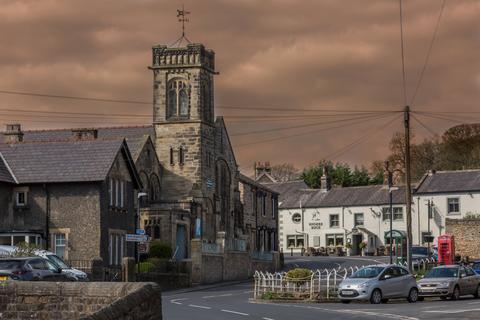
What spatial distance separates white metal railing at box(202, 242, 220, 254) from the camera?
2325 inches

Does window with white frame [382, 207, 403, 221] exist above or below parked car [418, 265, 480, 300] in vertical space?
above

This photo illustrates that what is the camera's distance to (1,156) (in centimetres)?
5666

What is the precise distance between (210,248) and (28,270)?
2540 cm

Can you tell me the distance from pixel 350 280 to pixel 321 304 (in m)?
1.48

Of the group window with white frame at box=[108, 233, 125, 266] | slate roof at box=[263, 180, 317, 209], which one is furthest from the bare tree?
window with white frame at box=[108, 233, 125, 266]

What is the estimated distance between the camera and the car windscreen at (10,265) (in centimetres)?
3550

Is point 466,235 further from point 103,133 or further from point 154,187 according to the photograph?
point 103,133

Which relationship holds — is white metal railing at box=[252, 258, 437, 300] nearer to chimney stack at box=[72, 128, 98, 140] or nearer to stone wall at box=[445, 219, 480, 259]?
chimney stack at box=[72, 128, 98, 140]

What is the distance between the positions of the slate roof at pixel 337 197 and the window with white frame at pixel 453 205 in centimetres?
558

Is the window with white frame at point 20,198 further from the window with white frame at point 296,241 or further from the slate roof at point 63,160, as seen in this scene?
the window with white frame at point 296,241

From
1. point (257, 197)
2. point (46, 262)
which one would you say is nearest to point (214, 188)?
point (257, 197)

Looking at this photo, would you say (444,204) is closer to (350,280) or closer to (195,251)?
(195,251)

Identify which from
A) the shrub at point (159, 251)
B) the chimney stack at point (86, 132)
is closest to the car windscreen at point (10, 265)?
the shrub at point (159, 251)

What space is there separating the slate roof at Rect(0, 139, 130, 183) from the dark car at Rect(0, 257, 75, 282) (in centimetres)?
1728
